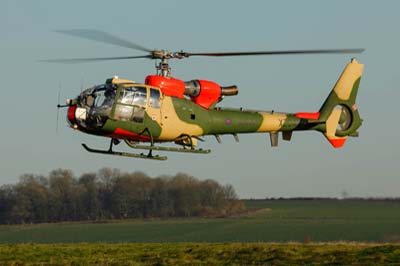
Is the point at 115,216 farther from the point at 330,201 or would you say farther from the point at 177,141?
the point at 177,141

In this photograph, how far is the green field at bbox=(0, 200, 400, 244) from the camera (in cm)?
6738

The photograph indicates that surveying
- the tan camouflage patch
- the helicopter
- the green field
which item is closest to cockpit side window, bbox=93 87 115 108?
the helicopter

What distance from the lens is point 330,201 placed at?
84250mm

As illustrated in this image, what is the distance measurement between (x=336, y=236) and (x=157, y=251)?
36234 mm

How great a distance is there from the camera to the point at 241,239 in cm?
6781

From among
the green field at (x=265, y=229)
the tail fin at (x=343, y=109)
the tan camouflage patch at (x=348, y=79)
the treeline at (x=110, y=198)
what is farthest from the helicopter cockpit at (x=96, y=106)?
the treeline at (x=110, y=198)

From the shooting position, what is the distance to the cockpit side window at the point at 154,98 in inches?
1014

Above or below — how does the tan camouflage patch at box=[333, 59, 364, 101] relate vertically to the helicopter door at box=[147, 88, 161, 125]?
above

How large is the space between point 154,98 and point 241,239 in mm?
43665

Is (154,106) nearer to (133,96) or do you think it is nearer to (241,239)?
(133,96)

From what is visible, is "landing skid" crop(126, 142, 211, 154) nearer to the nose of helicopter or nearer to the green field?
the nose of helicopter

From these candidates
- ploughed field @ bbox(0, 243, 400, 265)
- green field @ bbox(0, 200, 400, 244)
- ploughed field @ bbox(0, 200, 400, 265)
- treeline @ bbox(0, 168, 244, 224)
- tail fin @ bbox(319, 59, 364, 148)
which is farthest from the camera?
treeline @ bbox(0, 168, 244, 224)

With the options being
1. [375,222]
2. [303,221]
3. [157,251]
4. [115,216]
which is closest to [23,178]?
[115,216]

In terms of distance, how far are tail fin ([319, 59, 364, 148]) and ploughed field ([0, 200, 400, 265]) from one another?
481cm
